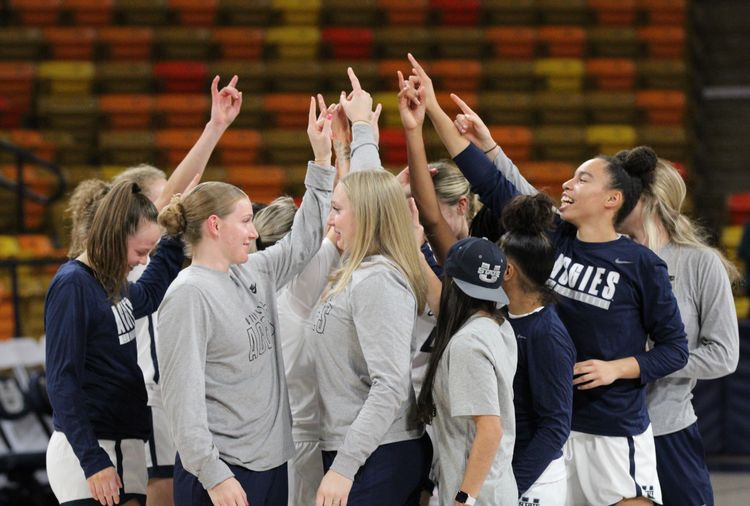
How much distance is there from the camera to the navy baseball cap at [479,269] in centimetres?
258

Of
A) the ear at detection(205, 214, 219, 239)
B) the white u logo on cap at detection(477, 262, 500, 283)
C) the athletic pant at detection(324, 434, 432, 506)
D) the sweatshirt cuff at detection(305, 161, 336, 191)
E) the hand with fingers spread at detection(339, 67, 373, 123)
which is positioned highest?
the hand with fingers spread at detection(339, 67, 373, 123)

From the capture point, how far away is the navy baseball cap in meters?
2.58

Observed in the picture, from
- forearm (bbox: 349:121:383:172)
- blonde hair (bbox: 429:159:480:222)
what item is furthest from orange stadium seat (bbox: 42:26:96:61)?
forearm (bbox: 349:121:383:172)

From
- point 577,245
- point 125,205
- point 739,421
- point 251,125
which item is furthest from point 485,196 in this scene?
point 251,125

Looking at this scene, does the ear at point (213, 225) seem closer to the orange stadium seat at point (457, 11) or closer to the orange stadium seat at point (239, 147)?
the orange stadium seat at point (239, 147)

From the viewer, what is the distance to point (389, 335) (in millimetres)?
2605

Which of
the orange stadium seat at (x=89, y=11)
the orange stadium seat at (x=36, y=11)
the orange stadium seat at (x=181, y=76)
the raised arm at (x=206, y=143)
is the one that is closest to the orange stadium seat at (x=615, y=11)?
the orange stadium seat at (x=181, y=76)

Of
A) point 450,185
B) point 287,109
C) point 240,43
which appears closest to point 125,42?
point 240,43

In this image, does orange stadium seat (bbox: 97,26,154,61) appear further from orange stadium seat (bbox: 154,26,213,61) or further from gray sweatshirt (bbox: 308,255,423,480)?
gray sweatshirt (bbox: 308,255,423,480)

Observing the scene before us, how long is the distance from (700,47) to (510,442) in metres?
8.78

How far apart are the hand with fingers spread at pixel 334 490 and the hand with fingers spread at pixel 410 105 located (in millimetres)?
1214

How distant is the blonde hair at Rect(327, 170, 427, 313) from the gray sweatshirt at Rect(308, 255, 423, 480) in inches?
1.4

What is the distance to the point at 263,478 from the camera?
2.67 m

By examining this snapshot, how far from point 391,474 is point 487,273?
59cm
